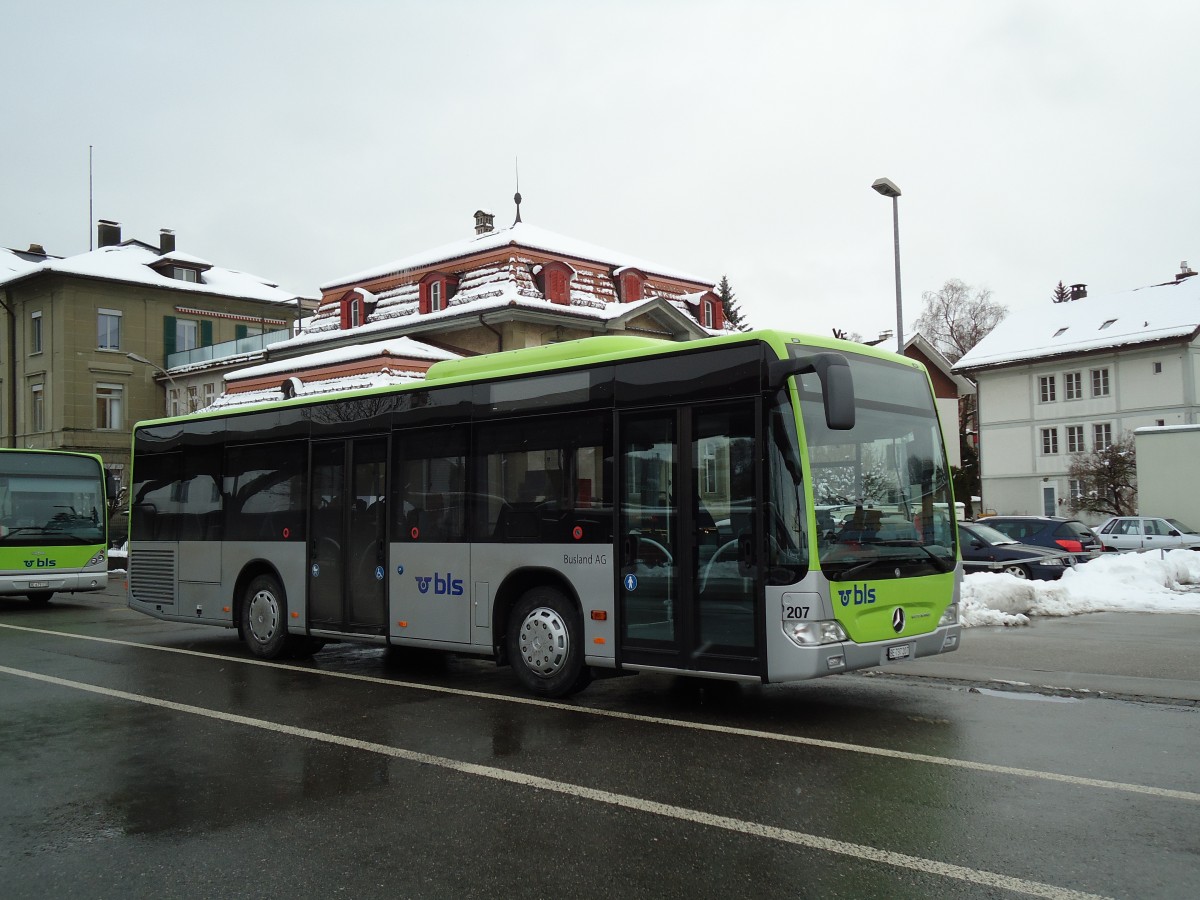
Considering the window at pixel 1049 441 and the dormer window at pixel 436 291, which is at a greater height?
the dormer window at pixel 436 291

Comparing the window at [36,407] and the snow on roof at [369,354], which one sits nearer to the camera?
the snow on roof at [369,354]

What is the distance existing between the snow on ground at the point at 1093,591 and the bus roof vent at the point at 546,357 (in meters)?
8.27

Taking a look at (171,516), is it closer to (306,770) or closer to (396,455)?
(396,455)

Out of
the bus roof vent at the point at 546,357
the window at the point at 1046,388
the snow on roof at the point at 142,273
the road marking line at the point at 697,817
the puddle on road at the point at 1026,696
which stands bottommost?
the puddle on road at the point at 1026,696

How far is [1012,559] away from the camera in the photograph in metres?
21.4

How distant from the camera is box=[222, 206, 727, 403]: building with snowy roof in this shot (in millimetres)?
39406

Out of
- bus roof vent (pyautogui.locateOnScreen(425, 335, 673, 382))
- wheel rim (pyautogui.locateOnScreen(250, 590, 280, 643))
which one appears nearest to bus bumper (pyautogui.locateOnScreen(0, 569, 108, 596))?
wheel rim (pyautogui.locateOnScreen(250, 590, 280, 643))

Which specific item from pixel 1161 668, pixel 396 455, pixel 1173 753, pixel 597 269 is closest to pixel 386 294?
pixel 597 269

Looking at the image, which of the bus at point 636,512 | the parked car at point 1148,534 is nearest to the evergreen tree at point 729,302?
the parked car at point 1148,534

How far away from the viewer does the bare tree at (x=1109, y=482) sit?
4350 cm

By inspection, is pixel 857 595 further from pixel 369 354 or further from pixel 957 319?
pixel 957 319

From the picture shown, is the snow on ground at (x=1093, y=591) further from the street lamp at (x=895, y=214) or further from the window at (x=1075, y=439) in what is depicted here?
the window at (x=1075, y=439)

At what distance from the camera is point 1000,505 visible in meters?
55.6

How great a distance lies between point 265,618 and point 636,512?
603 centimetres
